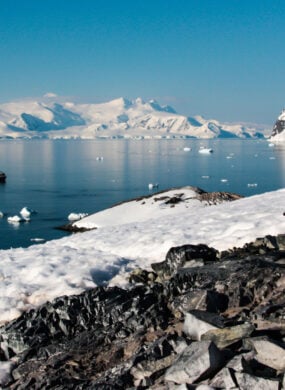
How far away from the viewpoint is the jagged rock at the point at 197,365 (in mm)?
6461

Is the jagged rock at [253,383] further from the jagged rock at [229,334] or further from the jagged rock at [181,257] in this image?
the jagged rock at [181,257]

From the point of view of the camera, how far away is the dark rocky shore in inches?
257

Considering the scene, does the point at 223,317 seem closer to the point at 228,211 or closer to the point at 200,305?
the point at 200,305

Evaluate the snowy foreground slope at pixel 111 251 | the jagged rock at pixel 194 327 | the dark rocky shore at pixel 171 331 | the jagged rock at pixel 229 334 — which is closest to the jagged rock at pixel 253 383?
the dark rocky shore at pixel 171 331

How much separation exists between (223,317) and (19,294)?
517 centimetres

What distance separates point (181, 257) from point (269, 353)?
17.1ft

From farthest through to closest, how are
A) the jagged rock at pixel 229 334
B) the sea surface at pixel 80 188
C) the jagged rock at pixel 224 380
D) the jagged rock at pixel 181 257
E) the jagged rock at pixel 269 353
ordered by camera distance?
1. the sea surface at pixel 80 188
2. the jagged rock at pixel 181 257
3. the jagged rock at pixel 229 334
4. the jagged rock at pixel 269 353
5. the jagged rock at pixel 224 380

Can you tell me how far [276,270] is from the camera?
9352mm

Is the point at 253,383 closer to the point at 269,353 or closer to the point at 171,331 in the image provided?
the point at 269,353

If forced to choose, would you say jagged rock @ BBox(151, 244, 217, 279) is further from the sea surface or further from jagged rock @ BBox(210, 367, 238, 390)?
the sea surface

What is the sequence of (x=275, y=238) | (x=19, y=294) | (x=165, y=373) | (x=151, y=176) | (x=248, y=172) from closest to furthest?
(x=165, y=373), (x=19, y=294), (x=275, y=238), (x=151, y=176), (x=248, y=172)

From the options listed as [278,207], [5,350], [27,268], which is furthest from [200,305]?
[278,207]

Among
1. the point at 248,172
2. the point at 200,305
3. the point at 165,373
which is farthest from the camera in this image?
the point at 248,172

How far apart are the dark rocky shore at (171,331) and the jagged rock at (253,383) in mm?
10
